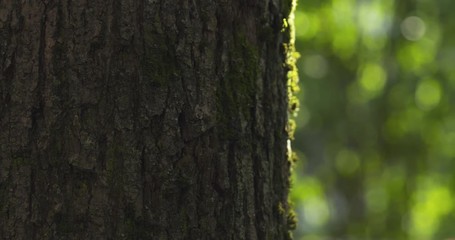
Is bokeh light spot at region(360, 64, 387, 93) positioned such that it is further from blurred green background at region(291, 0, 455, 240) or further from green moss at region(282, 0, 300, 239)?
green moss at region(282, 0, 300, 239)

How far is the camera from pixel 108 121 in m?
2.26

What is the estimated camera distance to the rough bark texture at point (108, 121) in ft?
7.38

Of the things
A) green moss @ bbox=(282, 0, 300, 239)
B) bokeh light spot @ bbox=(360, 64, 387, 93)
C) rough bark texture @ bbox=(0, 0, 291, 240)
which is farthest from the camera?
A: bokeh light spot @ bbox=(360, 64, 387, 93)

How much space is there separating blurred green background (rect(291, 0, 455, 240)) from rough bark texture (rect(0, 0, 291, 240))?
1220 centimetres

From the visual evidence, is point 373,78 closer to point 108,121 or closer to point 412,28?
point 412,28

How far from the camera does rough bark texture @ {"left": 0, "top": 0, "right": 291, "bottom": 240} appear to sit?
2250 millimetres

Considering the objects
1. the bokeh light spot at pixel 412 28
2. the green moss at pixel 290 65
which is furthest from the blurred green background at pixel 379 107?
the green moss at pixel 290 65

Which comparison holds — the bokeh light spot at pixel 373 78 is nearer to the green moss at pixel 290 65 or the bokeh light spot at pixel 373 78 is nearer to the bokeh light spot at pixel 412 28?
the bokeh light spot at pixel 412 28

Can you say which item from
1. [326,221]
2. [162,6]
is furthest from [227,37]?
[326,221]

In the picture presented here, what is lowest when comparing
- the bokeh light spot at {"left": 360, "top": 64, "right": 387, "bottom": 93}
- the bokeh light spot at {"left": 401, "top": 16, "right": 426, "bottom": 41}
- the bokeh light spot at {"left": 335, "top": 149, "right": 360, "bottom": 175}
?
the bokeh light spot at {"left": 335, "top": 149, "right": 360, "bottom": 175}

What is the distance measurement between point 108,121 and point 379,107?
43.8ft

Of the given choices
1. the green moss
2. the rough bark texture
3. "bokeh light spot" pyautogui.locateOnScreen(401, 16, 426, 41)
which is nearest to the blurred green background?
"bokeh light spot" pyautogui.locateOnScreen(401, 16, 426, 41)

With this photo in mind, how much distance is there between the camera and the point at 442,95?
14672 mm

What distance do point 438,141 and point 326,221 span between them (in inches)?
Answer: 110
